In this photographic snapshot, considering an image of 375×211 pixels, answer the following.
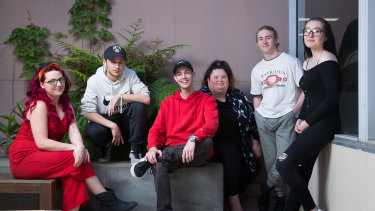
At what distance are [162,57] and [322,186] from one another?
2399 mm

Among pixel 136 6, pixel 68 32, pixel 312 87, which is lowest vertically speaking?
pixel 312 87

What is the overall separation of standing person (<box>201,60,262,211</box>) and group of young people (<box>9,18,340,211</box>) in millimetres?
10

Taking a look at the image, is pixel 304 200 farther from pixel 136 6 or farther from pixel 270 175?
pixel 136 6

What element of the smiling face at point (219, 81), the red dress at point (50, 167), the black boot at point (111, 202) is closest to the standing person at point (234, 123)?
the smiling face at point (219, 81)

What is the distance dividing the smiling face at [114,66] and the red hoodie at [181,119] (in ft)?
1.97

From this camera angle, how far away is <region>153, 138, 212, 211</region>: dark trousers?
2.83 meters

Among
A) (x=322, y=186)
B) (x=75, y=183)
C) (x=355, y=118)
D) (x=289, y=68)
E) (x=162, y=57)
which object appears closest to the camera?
(x=355, y=118)

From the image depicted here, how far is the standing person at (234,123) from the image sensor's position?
361 centimetres

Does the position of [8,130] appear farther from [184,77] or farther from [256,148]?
[256,148]

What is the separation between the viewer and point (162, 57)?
14.7 feet

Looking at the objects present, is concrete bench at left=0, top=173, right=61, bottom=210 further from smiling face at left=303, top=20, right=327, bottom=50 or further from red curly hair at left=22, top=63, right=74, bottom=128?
smiling face at left=303, top=20, right=327, bottom=50

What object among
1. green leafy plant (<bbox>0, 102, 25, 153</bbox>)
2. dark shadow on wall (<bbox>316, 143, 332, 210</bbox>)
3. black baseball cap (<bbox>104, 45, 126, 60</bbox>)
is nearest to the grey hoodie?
black baseball cap (<bbox>104, 45, 126, 60</bbox>)

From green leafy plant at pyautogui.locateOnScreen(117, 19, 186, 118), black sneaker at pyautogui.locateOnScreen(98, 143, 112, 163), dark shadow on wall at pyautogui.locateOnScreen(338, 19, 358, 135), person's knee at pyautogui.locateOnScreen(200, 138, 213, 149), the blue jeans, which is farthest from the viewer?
green leafy plant at pyautogui.locateOnScreen(117, 19, 186, 118)

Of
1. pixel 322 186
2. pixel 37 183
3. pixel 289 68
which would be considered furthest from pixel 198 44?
pixel 37 183
